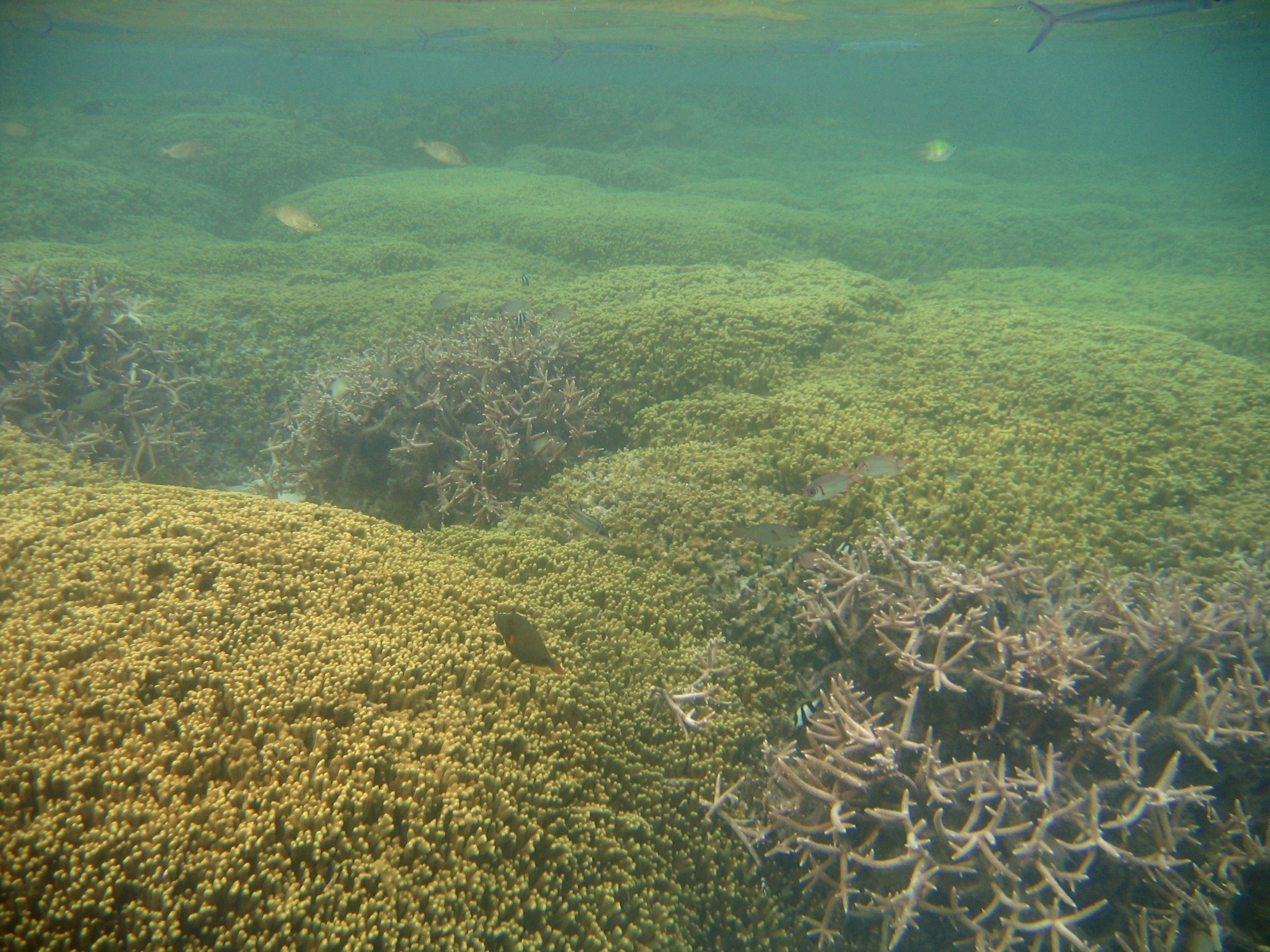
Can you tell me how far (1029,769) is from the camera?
12.1ft

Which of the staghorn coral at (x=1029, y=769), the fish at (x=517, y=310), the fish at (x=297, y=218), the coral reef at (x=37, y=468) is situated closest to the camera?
the staghorn coral at (x=1029, y=769)

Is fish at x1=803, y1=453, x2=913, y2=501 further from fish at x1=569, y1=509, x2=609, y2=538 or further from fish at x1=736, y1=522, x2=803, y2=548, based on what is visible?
fish at x1=569, y1=509, x2=609, y2=538

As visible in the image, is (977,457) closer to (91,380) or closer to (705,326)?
(705,326)

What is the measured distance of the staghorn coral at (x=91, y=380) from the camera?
23.5 ft

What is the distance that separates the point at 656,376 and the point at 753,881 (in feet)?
18.4

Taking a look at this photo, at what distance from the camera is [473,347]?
25.4ft

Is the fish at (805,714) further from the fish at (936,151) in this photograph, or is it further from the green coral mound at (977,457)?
the fish at (936,151)

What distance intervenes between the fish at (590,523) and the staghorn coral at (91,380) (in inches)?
238

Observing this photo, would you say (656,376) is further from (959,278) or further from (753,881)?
(959,278)

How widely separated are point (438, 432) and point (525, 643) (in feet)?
13.1

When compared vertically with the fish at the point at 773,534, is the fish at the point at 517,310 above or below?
above

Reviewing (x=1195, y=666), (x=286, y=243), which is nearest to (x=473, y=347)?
(x=1195, y=666)

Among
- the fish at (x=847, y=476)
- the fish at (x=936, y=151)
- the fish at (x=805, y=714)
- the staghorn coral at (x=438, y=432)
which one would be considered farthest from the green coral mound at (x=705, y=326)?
the fish at (x=936, y=151)

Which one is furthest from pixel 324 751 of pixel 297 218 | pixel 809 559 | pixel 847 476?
pixel 297 218
